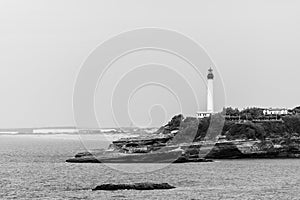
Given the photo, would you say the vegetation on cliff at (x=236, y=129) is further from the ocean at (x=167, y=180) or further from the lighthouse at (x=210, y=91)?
the ocean at (x=167, y=180)

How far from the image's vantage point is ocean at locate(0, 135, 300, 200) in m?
59.2

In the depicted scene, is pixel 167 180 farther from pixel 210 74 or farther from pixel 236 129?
pixel 210 74

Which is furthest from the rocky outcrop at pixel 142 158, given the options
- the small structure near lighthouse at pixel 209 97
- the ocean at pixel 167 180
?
the small structure near lighthouse at pixel 209 97

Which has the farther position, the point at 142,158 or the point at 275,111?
the point at 275,111

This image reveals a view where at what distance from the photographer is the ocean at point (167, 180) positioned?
59.2 m

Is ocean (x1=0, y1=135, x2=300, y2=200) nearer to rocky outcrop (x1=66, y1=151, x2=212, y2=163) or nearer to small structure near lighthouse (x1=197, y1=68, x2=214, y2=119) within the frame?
rocky outcrop (x1=66, y1=151, x2=212, y2=163)

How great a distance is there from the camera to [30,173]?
8706 centimetres

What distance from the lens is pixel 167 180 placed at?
74500mm

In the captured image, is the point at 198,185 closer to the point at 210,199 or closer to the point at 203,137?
the point at 210,199

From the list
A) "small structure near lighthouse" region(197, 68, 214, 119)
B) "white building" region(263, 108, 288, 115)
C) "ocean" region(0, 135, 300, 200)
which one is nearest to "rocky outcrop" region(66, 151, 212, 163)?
"ocean" region(0, 135, 300, 200)

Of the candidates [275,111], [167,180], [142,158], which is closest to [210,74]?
[275,111]

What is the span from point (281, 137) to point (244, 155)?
11.1m

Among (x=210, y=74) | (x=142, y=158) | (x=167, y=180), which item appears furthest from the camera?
(x=210, y=74)

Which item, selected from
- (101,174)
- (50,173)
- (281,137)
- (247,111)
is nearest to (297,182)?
(101,174)
